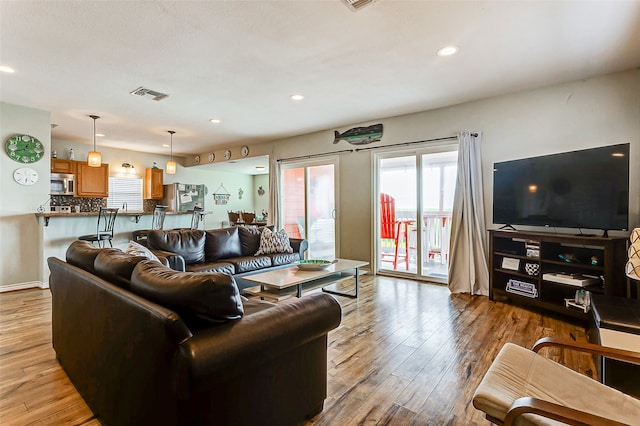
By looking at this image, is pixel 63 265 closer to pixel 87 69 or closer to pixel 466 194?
pixel 87 69

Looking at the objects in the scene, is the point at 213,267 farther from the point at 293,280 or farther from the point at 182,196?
the point at 182,196

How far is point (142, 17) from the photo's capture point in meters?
2.37

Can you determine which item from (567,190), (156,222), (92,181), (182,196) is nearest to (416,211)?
(567,190)

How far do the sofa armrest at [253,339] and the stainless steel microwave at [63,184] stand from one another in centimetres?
721

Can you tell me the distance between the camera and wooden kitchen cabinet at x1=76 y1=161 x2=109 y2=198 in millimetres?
6738

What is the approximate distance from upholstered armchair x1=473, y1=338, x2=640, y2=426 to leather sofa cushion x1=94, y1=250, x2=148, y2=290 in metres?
1.73

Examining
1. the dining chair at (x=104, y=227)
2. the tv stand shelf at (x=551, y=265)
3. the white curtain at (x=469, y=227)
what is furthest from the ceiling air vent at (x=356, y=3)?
the dining chair at (x=104, y=227)

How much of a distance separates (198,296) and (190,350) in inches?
8.4

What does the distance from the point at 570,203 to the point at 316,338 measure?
3081 millimetres

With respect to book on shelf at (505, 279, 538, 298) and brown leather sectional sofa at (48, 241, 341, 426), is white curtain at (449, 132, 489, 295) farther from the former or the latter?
brown leather sectional sofa at (48, 241, 341, 426)

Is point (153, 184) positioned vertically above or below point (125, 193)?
above

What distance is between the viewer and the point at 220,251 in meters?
4.39

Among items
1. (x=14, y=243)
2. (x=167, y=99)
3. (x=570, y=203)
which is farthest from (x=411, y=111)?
(x=14, y=243)

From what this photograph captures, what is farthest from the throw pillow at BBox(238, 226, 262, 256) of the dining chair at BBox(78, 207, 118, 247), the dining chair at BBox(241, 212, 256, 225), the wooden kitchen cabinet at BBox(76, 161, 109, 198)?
the wooden kitchen cabinet at BBox(76, 161, 109, 198)
